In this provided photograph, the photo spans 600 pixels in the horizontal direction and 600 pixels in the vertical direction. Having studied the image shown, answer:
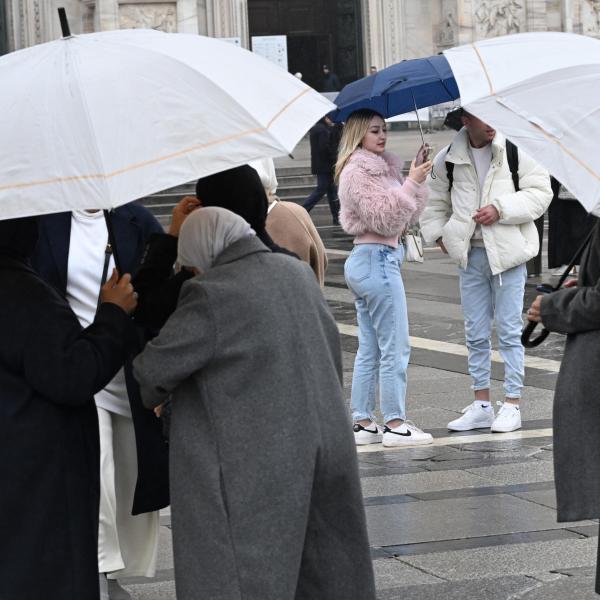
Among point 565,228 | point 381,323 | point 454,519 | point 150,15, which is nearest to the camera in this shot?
point 454,519

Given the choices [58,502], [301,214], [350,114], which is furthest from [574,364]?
[350,114]

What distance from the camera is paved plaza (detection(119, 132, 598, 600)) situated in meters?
5.38

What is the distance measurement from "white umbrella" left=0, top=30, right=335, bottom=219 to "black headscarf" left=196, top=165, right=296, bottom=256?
278 mm

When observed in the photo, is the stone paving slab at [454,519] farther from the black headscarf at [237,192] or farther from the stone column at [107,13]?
the stone column at [107,13]

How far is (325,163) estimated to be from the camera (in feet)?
72.3

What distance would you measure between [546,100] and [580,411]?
39.0 inches

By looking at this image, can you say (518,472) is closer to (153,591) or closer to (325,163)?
(153,591)

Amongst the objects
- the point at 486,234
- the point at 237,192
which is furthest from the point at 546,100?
the point at 486,234

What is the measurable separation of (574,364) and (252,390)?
1153mm

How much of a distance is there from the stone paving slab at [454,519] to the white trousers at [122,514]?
1.11 metres

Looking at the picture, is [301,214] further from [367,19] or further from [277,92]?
[367,19]

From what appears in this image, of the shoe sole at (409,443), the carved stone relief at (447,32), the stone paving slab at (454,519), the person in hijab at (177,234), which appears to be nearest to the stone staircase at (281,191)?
the carved stone relief at (447,32)

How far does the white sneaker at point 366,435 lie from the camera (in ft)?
26.2

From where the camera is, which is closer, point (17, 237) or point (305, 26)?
point (17, 237)
